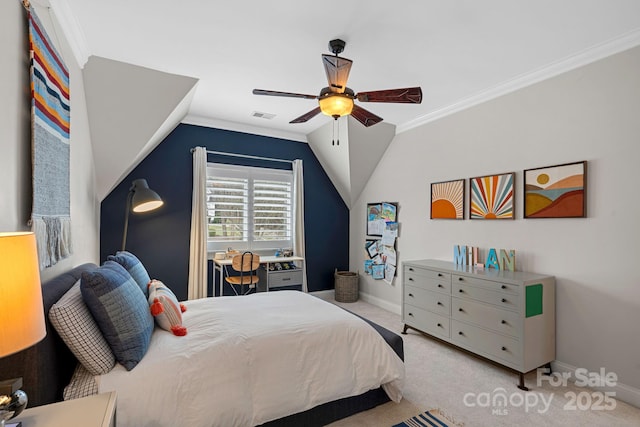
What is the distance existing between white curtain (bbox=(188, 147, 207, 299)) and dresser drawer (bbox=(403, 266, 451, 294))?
2560 mm

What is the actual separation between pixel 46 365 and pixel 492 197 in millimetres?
3534

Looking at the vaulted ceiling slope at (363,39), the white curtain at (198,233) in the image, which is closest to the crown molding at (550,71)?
the vaulted ceiling slope at (363,39)

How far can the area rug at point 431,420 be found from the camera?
204 centimetres

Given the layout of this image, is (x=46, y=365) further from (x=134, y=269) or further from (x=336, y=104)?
(x=336, y=104)

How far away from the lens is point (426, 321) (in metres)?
3.39

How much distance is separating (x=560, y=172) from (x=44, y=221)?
11.9 feet

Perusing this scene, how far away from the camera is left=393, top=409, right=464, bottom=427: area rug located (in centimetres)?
204

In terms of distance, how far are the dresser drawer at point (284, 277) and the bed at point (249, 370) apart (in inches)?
70.7

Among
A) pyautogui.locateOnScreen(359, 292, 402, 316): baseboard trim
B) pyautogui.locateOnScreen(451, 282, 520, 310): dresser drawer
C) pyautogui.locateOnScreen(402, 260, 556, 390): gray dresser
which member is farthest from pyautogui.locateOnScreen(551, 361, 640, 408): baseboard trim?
pyautogui.locateOnScreen(359, 292, 402, 316): baseboard trim

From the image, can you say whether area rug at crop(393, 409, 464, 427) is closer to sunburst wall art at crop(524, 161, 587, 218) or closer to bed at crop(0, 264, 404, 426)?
bed at crop(0, 264, 404, 426)

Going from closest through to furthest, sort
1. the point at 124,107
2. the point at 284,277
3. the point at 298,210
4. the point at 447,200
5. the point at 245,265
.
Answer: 1. the point at 124,107
2. the point at 447,200
3. the point at 245,265
4. the point at 284,277
5. the point at 298,210

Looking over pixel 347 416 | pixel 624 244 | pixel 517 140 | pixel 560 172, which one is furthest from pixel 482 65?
pixel 347 416

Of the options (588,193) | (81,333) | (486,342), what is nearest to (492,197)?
(588,193)

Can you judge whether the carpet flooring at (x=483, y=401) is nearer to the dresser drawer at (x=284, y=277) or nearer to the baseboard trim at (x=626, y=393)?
the baseboard trim at (x=626, y=393)
